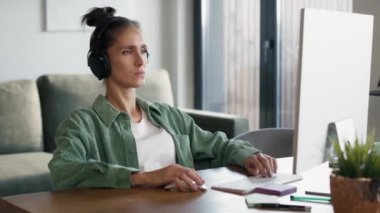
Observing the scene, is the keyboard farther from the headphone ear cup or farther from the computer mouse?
the headphone ear cup

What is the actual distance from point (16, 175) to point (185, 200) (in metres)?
1.86

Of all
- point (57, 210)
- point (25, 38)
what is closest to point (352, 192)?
point (57, 210)

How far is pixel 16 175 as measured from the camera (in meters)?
3.29

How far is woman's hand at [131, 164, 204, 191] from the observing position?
1.72m

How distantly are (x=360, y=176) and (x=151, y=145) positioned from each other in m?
0.86

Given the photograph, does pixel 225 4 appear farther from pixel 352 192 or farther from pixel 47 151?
pixel 352 192

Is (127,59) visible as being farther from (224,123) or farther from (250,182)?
(224,123)

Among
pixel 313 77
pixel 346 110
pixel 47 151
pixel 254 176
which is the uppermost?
pixel 313 77

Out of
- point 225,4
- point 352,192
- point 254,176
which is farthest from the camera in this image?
point 225,4

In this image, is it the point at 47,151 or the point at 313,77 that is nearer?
the point at 313,77

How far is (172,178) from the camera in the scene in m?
1.73

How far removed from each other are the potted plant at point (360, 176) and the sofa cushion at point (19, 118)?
274 centimetres

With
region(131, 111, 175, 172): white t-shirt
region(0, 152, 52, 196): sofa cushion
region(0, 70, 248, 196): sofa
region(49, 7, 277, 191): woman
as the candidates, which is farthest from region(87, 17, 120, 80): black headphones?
region(0, 70, 248, 196): sofa

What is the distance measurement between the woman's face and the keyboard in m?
0.48
